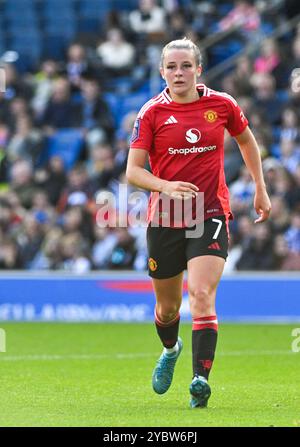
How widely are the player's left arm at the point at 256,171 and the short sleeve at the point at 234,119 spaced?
0.04m

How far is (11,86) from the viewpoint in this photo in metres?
22.8

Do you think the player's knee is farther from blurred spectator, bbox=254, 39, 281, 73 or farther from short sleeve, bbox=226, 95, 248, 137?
blurred spectator, bbox=254, 39, 281, 73

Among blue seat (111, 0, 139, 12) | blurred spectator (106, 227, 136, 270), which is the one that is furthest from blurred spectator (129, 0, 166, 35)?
blurred spectator (106, 227, 136, 270)

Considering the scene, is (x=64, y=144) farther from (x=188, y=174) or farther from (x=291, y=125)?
(x=188, y=174)

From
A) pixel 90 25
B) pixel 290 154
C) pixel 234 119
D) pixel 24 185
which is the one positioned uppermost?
pixel 90 25

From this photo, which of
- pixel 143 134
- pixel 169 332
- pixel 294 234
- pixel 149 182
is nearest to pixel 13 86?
pixel 294 234

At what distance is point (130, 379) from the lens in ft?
34.5

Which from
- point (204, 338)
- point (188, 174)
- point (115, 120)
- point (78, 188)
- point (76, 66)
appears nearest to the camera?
point (204, 338)

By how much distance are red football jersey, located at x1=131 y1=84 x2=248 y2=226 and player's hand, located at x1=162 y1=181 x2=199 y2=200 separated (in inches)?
16.4

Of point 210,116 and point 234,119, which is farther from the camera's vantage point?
point 234,119

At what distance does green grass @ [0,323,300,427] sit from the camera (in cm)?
788

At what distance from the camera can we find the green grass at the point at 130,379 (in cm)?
788

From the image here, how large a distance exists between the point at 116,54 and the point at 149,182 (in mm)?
14819

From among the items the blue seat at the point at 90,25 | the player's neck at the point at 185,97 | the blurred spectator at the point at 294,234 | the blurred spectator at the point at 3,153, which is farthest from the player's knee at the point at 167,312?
the blue seat at the point at 90,25
